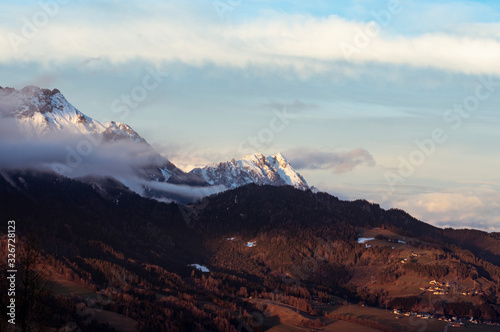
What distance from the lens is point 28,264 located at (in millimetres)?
120500

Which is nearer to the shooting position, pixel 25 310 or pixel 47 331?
pixel 25 310

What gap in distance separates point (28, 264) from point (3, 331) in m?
17.0

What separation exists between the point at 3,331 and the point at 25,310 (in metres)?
12.0

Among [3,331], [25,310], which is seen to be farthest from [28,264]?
[3,331]

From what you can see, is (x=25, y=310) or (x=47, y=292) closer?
(x=25, y=310)

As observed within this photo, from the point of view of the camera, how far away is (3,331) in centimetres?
12744

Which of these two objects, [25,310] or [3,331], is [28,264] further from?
[3,331]

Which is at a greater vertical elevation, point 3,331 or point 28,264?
point 28,264

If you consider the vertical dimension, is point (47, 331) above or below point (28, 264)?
below

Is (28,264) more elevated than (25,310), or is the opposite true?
(28,264)

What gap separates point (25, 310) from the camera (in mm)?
119500

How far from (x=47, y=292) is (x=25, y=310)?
11.7 m

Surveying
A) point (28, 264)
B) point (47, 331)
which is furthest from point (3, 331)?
point (28, 264)

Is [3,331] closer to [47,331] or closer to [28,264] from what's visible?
[47,331]
